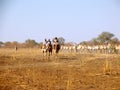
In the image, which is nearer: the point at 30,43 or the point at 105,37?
the point at 105,37

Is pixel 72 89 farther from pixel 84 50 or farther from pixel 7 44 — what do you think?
pixel 7 44

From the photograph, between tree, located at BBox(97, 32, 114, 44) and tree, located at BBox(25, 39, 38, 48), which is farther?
tree, located at BBox(25, 39, 38, 48)

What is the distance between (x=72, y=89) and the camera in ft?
35.1

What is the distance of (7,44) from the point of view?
310ft

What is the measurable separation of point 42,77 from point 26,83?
4.74 ft

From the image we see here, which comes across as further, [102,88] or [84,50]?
[84,50]

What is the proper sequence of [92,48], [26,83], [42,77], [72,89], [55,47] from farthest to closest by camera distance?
[92,48] → [55,47] → [42,77] → [26,83] → [72,89]

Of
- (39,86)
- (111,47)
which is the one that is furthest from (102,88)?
(111,47)

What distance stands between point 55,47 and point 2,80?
14.9 metres

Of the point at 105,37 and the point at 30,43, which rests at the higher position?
the point at 105,37

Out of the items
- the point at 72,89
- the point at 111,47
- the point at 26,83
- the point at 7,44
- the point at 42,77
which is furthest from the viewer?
the point at 7,44

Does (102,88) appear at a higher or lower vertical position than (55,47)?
lower

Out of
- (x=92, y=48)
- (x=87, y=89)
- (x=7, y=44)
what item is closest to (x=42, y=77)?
(x=87, y=89)

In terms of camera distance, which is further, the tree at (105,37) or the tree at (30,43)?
the tree at (30,43)
